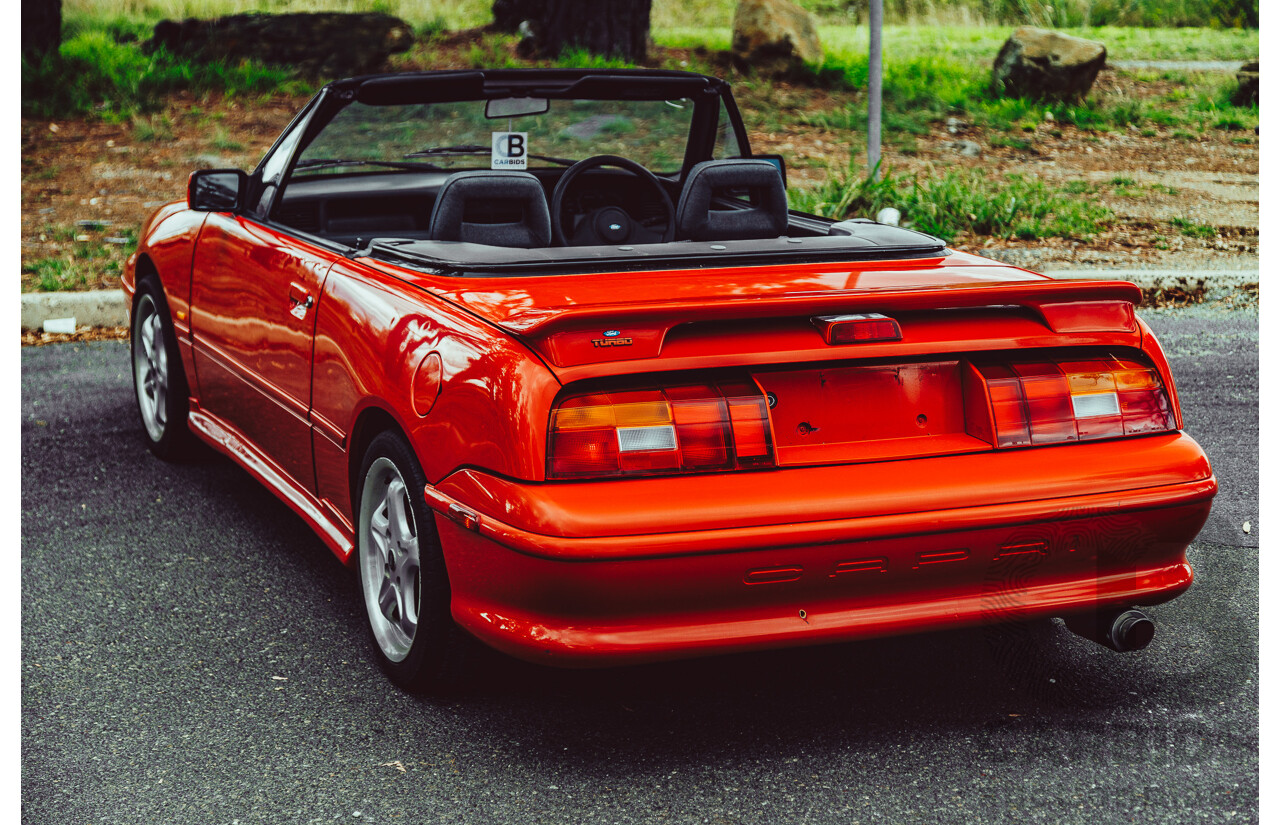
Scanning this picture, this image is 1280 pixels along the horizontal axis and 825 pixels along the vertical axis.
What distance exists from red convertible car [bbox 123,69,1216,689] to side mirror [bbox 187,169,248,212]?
1.01 metres

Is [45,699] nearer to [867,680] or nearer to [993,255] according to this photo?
[867,680]

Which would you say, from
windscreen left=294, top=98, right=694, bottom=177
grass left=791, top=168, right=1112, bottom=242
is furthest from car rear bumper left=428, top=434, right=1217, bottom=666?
grass left=791, top=168, right=1112, bottom=242

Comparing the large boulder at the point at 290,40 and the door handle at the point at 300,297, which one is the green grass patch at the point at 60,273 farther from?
the large boulder at the point at 290,40

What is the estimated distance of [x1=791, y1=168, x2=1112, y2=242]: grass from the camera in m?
8.38

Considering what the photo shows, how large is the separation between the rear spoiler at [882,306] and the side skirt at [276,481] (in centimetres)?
103

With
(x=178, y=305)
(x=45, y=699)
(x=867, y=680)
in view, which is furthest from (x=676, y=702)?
(x=178, y=305)

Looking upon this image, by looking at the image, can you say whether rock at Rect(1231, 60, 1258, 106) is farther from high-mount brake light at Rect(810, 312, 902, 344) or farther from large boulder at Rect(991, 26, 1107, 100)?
high-mount brake light at Rect(810, 312, 902, 344)

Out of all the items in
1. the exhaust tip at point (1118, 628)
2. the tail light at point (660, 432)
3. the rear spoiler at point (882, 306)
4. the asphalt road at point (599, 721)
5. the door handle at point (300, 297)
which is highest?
the rear spoiler at point (882, 306)

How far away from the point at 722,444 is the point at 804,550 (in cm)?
27

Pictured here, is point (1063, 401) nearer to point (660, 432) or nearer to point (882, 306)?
point (882, 306)

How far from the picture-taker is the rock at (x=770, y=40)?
1412 cm

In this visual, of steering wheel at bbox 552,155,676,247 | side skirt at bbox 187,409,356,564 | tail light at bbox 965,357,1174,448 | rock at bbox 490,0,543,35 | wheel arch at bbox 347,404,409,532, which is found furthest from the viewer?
rock at bbox 490,0,543,35

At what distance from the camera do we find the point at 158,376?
5.02 m

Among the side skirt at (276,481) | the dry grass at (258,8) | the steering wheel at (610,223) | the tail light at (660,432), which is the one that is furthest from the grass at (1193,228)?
the dry grass at (258,8)
